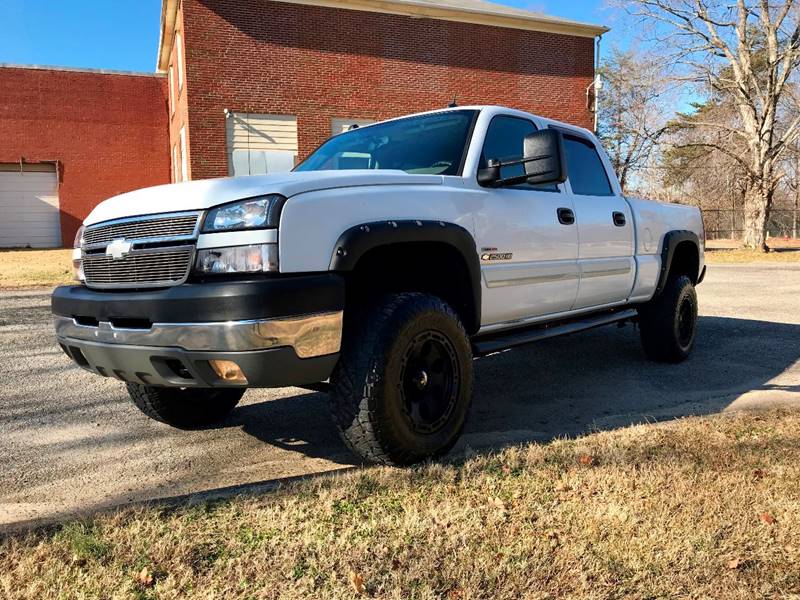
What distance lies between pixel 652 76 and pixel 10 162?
23.0 meters

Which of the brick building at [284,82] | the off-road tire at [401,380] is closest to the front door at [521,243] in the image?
the off-road tire at [401,380]

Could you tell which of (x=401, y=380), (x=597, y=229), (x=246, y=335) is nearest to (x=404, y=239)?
(x=401, y=380)

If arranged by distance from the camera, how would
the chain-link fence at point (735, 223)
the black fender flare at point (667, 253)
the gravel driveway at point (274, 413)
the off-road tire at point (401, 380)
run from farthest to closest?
the chain-link fence at point (735, 223) < the black fender flare at point (667, 253) < the gravel driveway at point (274, 413) < the off-road tire at point (401, 380)

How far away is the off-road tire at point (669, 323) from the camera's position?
5906 mm

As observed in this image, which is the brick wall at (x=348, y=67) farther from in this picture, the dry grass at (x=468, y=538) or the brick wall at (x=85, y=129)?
the dry grass at (x=468, y=538)

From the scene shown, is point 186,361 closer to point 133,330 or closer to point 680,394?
point 133,330

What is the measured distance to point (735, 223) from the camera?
4009 cm

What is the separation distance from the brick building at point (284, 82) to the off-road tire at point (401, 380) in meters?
15.5

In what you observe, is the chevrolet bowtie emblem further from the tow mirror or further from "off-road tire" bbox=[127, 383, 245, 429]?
the tow mirror

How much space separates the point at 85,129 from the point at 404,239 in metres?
25.4

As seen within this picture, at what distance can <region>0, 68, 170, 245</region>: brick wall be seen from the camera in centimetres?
2438

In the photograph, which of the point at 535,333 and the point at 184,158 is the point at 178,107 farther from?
the point at 535,333

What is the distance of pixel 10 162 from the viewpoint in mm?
24641

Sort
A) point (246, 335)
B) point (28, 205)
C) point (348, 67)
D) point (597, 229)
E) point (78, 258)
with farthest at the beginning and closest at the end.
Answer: point (28, 205), point (348, 67), point (597, 229), point (78, 258), point (246, 335)
